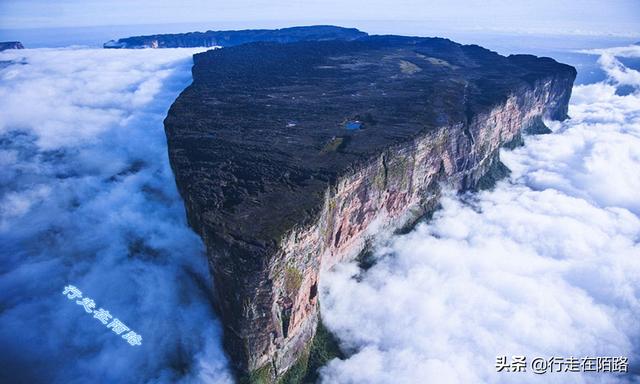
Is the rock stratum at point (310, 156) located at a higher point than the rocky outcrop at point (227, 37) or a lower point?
lower

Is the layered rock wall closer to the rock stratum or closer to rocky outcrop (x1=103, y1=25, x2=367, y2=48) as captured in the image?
the rock stratum

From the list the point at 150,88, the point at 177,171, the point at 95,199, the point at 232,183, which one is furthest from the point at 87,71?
the point at 232,183

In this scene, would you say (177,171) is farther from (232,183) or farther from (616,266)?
(616,266)

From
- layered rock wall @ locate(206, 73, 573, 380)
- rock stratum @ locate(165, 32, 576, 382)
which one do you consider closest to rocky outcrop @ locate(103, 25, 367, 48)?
rock stratum @ locate(165, 32, 576, 382)

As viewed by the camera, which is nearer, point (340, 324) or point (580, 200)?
point (340, 324)

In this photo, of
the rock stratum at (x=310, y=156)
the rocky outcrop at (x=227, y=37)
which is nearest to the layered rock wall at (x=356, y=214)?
the rock stratum at (x=310, y=156)

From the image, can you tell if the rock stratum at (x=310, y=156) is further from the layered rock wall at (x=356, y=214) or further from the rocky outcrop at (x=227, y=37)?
the rocky outcrop at (x=227, y=37)

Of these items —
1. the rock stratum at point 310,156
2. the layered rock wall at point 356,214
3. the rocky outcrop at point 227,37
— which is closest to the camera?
the layered rock wall at point 356,214
